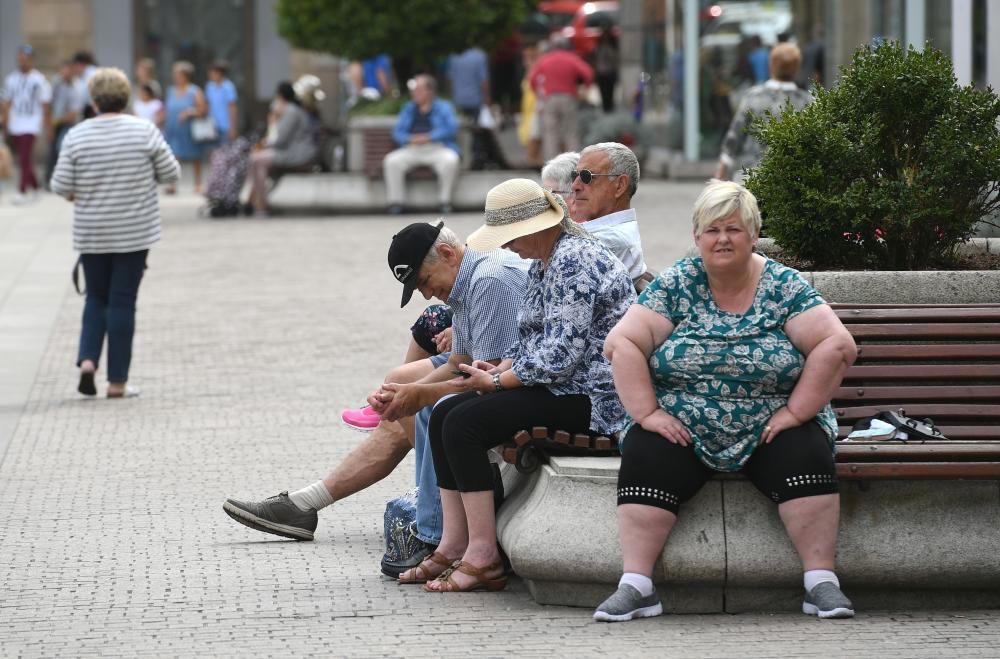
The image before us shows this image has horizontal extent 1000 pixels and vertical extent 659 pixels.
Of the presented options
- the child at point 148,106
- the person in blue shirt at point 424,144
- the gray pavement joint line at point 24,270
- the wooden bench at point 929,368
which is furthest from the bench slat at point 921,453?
the child at point 148,106

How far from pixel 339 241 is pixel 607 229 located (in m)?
10.8

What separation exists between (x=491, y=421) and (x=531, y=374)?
18cm

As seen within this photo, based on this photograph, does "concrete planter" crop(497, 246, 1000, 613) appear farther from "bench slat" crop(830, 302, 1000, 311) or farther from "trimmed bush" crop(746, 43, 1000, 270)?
"trimmed bush" crop(746, 43, 1000, 270)

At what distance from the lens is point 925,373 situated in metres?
5.67

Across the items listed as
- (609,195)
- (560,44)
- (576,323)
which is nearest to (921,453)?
(576,323)

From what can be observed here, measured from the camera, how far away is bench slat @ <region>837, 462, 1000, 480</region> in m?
5.03

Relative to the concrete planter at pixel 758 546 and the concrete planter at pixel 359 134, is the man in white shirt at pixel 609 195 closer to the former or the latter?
the concrete planter at pixel 758 546

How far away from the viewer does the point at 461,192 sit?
19.7m

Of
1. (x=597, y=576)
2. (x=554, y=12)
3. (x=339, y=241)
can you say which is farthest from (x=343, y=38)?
(x=554, y=12)

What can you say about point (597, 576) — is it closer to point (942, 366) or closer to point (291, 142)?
point (942, 366)

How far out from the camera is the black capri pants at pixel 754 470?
16.5 ft

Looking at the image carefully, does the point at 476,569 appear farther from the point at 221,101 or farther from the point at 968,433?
the point at 221,101

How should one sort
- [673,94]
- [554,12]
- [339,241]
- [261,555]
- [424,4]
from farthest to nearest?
1. [554,12]
2. [673,94]
3. [424,4]
4. [339,241]
5. [261,555]

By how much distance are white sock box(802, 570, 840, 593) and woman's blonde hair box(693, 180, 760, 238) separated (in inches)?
37.2
